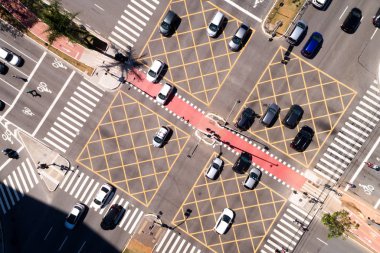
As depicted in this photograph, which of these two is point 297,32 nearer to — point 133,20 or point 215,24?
point 215,24

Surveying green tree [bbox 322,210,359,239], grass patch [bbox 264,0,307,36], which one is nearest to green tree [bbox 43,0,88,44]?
grass patch [bbox 264,0,307,36]

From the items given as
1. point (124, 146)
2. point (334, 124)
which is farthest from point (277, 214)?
point (124, 146)

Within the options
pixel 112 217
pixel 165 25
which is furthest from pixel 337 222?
pixel 165 25

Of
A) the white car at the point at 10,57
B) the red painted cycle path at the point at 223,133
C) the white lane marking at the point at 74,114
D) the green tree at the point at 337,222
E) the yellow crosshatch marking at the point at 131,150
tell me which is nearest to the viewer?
the green tree at the point at 337,222

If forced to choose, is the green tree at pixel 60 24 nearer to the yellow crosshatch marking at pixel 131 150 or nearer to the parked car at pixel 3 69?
the parked car at pixel 3 69

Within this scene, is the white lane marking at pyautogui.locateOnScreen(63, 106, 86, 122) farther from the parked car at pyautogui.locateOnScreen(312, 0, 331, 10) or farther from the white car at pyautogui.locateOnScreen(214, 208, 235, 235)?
the parked car at pyautogui.locateOnScreen(312, 0, 331, 10)

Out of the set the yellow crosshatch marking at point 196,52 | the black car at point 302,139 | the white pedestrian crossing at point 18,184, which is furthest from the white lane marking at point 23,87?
the black car at point 302,139
